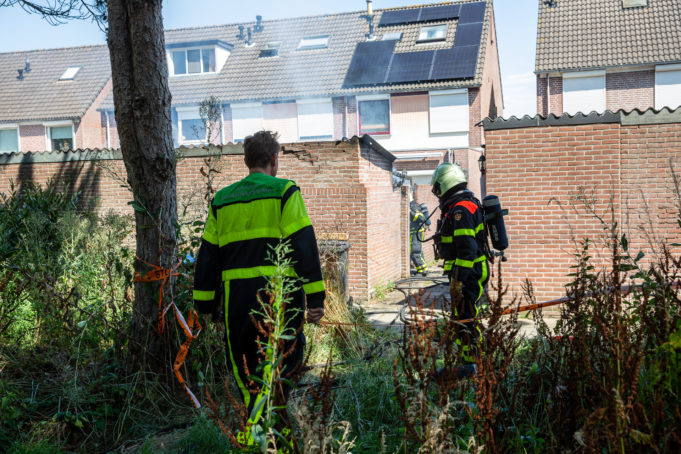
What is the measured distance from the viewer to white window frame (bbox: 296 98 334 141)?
96.2 feet

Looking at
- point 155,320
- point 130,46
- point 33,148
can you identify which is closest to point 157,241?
point 155,320

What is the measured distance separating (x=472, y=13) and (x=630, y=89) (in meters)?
8.85

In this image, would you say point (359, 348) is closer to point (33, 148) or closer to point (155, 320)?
point (155, 320)

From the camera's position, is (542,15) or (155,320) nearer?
(155,320)

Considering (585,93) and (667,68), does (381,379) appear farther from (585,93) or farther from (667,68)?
(667,68)

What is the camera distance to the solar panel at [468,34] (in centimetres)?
2728

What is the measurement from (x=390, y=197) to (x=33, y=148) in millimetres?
26611

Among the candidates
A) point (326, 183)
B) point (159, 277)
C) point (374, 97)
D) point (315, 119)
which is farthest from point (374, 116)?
point (159, 277)

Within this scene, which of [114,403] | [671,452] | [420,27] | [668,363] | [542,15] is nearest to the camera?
[671,452]

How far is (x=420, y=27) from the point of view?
1169 inches

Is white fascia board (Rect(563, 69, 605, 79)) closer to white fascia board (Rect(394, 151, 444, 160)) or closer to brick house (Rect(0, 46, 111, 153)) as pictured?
white fascia board (Rect(394, 151, 444, 160))

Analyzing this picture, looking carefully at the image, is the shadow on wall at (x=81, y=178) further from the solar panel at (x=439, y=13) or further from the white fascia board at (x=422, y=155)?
the solar panel at (x=439, y=13)

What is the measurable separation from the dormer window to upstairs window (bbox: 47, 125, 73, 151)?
21.5ft

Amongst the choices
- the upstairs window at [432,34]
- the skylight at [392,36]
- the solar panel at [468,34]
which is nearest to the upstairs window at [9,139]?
the skylight at [392,36]
